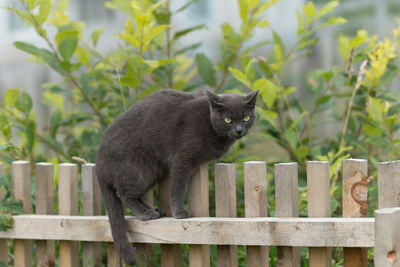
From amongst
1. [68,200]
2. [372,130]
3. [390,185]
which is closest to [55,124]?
[68,200]

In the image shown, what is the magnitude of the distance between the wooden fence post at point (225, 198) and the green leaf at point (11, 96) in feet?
4.27

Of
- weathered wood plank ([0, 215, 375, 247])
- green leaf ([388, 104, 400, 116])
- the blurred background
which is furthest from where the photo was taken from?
the blurred background

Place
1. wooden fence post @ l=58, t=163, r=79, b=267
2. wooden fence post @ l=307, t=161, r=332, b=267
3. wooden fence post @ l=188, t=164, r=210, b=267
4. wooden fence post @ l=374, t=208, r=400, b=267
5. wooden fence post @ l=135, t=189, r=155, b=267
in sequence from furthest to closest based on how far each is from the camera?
1. wooden fence post @ l=58, t=163, r=79, b=267
2. wooden fence post @ l=135, t=189, r=155, b=267
3. wooden fence post @ l=188, t=164, r=210, b=267
4. wooden fence post @ l=307, t=161, r=332, b=267
5. wooden fence post @ l=374, t=208, r=400, b=267

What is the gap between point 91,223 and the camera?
2855mm

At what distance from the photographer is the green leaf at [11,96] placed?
3.39 metres

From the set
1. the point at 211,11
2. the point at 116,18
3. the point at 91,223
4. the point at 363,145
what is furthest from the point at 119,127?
the point at 116,18

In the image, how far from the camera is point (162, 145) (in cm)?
270

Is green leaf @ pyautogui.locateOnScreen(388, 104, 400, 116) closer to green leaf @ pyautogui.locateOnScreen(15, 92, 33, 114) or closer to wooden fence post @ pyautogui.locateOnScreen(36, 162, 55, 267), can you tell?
wooden fence post @ pyautogui.locateOnScreen(36, 162, 55, 267)

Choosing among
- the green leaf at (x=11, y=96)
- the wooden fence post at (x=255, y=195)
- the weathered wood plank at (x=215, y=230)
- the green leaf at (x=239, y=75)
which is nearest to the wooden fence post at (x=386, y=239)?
the weathered wood plank at (x=215, y=230)

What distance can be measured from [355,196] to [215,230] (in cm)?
56

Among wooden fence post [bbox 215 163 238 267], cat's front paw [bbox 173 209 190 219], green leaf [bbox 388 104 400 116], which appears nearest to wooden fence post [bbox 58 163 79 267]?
cat's front paw [bbox 173 209 190 219]

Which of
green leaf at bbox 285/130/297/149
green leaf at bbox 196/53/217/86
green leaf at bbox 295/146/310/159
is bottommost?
green leaf at bbox 295/146/310/159

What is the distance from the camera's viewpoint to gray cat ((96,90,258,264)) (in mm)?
2637

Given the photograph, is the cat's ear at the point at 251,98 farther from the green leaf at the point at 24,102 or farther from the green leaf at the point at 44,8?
the green leaf at the point at 24,102
